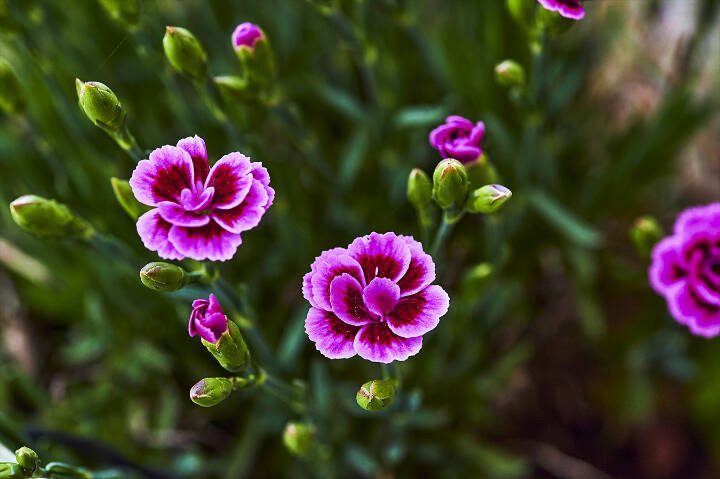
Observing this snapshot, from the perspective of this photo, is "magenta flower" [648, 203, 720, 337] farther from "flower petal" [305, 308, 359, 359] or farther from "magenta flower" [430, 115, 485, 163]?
"flower petal" [305, 308, 359, 359]

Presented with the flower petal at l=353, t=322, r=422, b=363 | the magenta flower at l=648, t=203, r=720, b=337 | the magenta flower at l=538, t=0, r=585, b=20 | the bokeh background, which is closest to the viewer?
the flower petal at l=353, t=322, r=422, b=363

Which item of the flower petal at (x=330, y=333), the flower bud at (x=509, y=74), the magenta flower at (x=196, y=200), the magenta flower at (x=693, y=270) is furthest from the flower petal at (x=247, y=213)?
the magenta flower at (x=693, y=270)

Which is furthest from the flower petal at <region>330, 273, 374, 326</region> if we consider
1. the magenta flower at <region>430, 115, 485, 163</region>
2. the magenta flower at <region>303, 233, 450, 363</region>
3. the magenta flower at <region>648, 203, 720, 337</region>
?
the magenta flower at <region>648, 203, 720, 337</region>

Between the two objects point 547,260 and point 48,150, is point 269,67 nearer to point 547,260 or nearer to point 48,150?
point 48,150

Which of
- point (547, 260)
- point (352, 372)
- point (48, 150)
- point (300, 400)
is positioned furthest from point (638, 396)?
point (48, 150)

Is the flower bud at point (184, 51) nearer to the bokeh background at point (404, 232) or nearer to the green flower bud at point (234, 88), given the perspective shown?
the green flower bud at point (234, 88)

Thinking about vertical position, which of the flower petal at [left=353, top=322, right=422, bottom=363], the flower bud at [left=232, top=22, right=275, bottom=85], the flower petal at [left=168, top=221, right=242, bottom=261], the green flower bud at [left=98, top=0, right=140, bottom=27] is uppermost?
the green flower bud at [left=98, top=0, right=140, bottom=27]

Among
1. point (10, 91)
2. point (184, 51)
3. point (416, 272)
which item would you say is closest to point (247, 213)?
point (416, 272)

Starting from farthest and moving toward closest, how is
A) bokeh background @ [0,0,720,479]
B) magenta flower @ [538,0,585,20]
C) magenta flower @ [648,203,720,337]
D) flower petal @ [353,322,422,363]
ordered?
bokeh background @ [0,0,720,479] → magenta flower @ [648,203,720,337] → magenta flower @ [538,0,585,20] → flower petal @ [353,322,422,363]
